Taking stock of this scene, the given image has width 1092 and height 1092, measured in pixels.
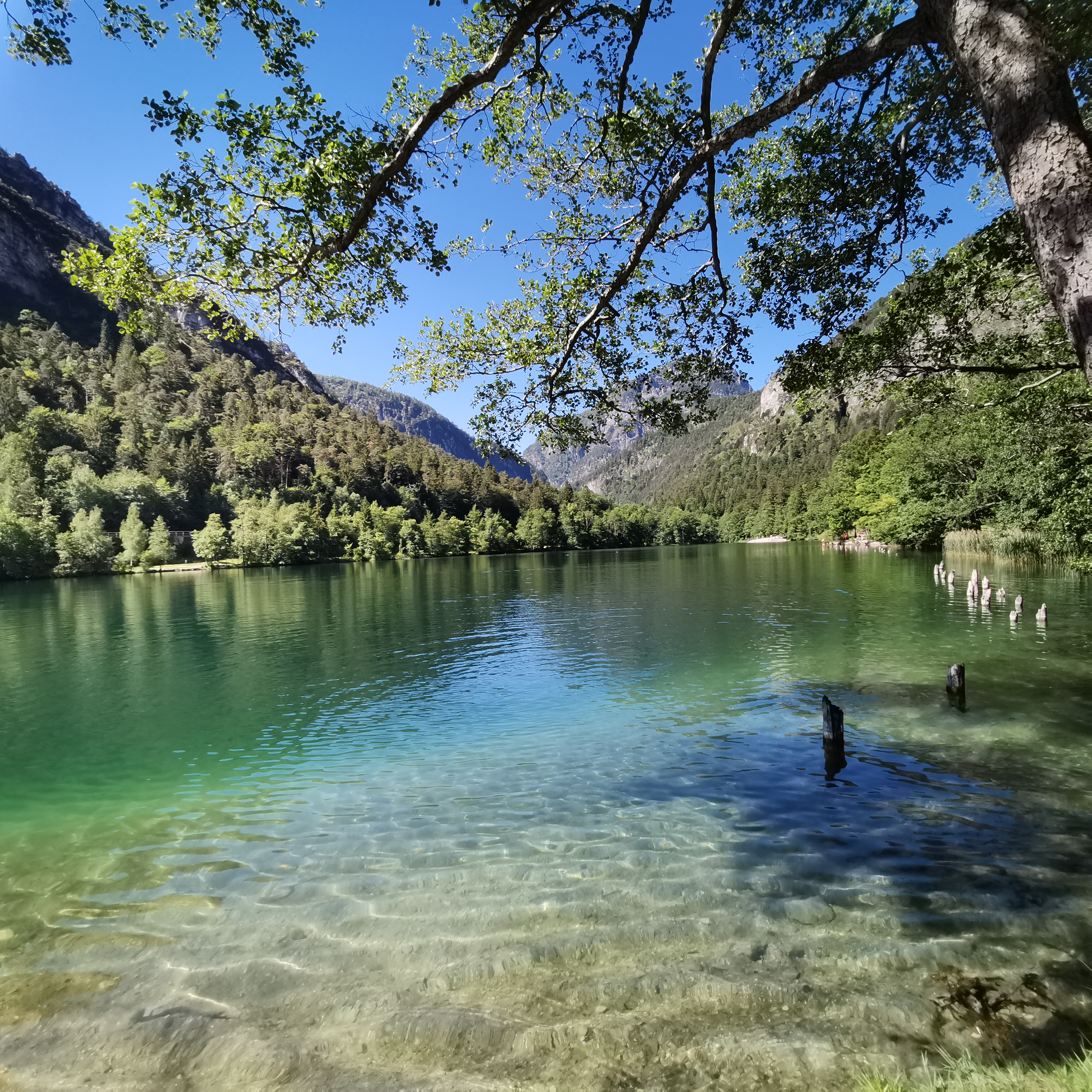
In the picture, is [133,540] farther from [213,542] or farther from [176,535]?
[176,535]

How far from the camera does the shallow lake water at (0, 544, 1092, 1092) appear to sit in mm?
4633

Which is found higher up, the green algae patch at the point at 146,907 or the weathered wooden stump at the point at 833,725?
the weathered wooden stump at the point at 833,725

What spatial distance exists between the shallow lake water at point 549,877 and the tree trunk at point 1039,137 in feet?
17.2

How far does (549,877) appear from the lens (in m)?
7.49

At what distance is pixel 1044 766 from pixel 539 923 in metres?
10.1

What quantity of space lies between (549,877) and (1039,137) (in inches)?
335

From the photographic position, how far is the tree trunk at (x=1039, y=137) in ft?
11.3

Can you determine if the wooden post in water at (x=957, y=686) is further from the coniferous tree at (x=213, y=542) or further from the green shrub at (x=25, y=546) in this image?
the coniferous tree at (x=213, y=542)

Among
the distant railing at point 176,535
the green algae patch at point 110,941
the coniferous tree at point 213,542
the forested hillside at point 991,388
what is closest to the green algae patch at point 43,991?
the green algae patch at point 110,941

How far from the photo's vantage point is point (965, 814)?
28.5ft

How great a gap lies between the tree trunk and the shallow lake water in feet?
17.2

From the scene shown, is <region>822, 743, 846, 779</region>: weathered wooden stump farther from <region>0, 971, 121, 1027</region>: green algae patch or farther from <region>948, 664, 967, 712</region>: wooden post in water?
<region>0, 971, 121, 1027</region>: green algae patch

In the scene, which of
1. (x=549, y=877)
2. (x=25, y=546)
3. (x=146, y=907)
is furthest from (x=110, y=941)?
(x=25, y=546)

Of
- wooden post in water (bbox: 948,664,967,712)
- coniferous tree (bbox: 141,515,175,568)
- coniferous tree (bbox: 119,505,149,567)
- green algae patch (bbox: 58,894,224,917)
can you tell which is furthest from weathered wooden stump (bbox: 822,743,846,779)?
Answer: coniferous tree (bbox: 119,505,149,567)
